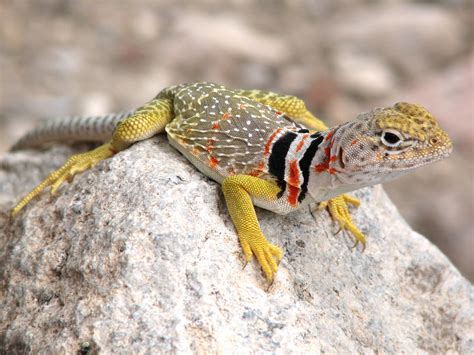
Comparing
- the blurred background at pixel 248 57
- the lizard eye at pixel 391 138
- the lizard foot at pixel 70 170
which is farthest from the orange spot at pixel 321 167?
the blurred background at pixel 248 57

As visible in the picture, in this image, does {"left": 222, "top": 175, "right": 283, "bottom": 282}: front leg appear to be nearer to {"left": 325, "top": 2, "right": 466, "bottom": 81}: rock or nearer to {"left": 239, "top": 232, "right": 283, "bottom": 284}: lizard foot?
{"left": 239, "top": 232, "right": 283, "bottom": 284}: lizard foot

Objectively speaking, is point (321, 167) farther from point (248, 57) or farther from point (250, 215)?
point (248, 57)

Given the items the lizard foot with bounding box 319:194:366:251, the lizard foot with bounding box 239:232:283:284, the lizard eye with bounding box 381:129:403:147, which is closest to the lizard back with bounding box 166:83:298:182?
the lizard foot with bounding box 239:232:283:284

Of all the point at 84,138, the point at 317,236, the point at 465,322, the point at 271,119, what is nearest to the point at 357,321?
the point at 317,236

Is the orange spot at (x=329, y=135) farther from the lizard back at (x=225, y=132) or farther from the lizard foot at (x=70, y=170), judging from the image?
the lizard foot at (x=70, y=170)

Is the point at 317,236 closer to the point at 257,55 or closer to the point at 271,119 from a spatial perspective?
the point at 271,119

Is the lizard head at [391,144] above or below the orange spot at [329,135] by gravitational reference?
above

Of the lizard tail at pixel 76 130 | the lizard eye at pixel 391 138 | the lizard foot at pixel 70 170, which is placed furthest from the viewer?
the lizard tail at pixel 76 130
